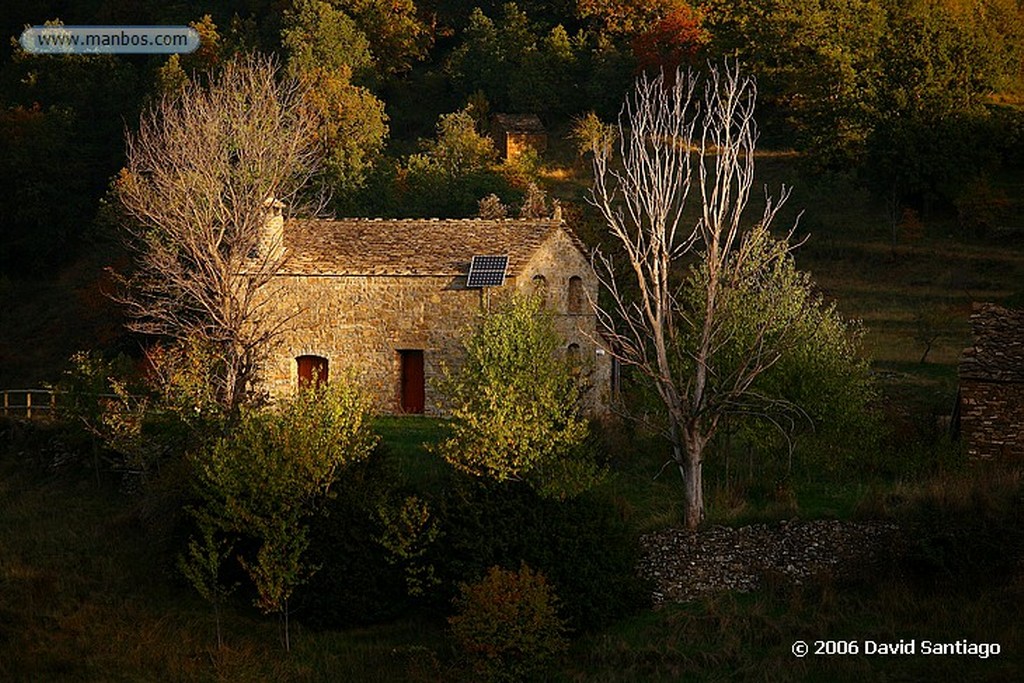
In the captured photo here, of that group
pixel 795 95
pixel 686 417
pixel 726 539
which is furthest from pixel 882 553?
pixel 795 95

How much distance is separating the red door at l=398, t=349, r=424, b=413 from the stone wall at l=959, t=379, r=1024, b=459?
1408 centimetres

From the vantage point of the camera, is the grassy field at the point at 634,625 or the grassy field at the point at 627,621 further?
the grassy field at the point at 627,621

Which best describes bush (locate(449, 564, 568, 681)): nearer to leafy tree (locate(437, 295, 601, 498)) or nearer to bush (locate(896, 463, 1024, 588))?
leafy tree (locate(437, 295, 601, 498))

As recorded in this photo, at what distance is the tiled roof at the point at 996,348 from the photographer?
27.8 meters

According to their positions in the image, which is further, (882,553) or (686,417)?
(686,417)

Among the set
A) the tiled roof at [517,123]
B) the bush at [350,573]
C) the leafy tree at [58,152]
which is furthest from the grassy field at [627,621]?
the tiled roof at [517,123]

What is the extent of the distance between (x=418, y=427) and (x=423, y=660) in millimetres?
9987

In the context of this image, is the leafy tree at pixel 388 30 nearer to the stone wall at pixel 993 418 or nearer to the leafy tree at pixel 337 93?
the leafy tree at pixel 337 93

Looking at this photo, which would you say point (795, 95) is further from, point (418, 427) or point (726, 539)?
point (726, 539)

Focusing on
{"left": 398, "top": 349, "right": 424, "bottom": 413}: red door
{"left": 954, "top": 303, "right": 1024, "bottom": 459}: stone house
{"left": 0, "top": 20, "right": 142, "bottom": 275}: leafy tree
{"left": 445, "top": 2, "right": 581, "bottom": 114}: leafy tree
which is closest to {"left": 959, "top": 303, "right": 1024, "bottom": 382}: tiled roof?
{"left": 954, "top": 303, "right": 1024, "bottom": 459}: stone house

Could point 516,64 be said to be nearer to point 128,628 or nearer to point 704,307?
point 704,307

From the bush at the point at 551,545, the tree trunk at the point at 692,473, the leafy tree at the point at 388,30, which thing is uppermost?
the leafy tree at the point at 388,30

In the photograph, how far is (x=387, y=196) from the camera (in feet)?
173

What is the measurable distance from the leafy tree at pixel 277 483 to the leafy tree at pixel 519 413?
2094 mm
